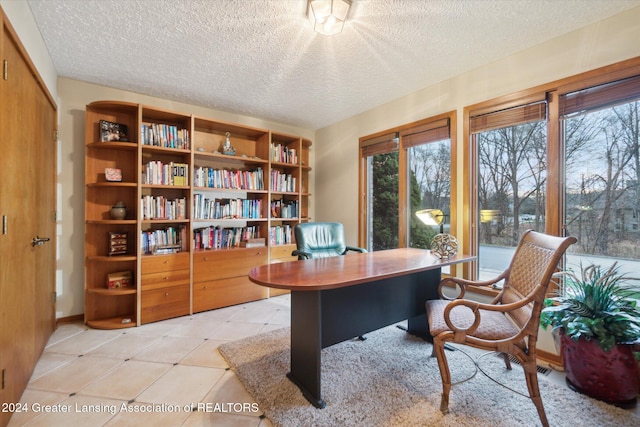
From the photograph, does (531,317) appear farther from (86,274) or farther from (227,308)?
(86,274)

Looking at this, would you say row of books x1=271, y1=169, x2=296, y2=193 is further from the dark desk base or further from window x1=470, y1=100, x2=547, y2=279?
window x1=470, y1=100, x2=547, y2=279

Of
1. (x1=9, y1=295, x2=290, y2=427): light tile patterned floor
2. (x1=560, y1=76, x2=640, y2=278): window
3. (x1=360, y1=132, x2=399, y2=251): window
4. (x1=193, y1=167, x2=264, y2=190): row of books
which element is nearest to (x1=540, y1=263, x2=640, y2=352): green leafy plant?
(x1=560, y1=76, x2=640, y2=278): window

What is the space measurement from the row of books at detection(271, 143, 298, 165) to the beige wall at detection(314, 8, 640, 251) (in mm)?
606

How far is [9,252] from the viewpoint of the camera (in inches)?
59.2

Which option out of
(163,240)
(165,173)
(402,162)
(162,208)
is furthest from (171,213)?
(402,162)

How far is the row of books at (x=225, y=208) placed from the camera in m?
3.26

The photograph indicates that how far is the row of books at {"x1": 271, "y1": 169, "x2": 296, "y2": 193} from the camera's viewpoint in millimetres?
3822

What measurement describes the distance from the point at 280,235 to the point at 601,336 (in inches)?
128

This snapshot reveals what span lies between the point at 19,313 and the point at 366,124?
147 inches

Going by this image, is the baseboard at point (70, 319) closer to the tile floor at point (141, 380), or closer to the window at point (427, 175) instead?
the tile floor at point (141, 380)

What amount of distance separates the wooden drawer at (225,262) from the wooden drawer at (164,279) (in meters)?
0.12

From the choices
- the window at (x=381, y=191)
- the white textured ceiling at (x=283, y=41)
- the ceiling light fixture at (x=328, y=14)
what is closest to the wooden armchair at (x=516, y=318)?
the white textured ceiling at (x=283, y=41)

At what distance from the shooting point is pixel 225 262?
3299mm

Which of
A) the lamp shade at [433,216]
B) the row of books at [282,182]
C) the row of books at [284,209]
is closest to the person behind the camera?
the lamp shade at [433,216]
